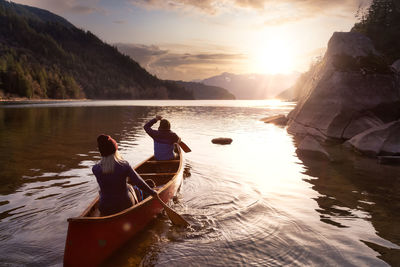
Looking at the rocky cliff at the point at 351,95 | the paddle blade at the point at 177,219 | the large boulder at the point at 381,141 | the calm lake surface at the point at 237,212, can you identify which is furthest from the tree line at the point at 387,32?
the paddle blade at the point at 177,219

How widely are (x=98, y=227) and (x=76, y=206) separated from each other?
363 cm

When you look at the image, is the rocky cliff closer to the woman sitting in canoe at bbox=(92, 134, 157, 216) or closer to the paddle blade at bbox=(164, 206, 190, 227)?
the paddle blade at bbox=(164, 206, 190, 227)

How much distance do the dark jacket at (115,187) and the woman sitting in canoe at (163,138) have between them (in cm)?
464

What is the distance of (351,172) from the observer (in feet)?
40.7

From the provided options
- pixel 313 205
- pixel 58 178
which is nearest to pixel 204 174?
pixel 313 205

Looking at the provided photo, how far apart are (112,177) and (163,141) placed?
18.5ft

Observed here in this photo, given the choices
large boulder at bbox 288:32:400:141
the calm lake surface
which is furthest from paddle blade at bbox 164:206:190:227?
large boulder at bbox 288:32:400:141

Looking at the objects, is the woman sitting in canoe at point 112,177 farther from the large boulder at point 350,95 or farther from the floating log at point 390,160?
the large boulder at point 350,95

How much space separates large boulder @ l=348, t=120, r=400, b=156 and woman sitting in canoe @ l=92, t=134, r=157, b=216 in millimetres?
14040

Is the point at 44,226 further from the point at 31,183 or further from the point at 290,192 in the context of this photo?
the point at 290,192

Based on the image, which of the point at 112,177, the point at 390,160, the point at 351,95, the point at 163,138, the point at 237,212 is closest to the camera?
the point at 112,177

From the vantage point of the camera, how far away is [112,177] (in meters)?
5.31

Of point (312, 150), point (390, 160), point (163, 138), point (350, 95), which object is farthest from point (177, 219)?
point (350, 95)

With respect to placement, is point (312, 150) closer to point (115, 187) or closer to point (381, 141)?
point (381, 141)
